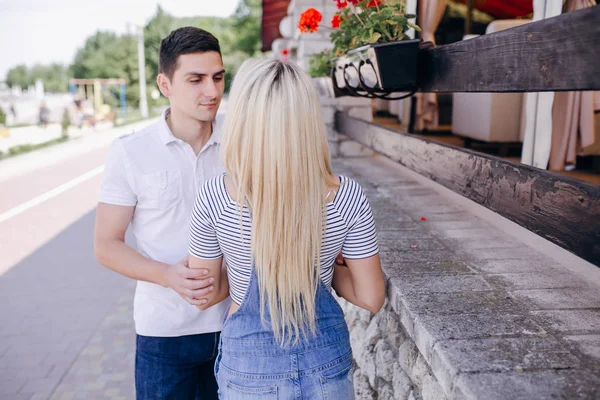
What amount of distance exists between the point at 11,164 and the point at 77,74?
199ft

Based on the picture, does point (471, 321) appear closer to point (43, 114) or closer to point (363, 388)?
point (363, 388)

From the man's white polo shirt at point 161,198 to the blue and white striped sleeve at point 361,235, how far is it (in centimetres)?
71

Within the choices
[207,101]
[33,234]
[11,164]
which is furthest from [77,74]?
[207,101]

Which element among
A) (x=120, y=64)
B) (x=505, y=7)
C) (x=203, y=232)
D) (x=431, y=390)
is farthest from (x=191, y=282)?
(x=120, y=64)

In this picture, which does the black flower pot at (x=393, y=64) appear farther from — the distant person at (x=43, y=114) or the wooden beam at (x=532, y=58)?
the distant person at (x=43, y=114)

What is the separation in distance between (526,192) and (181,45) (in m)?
1.40

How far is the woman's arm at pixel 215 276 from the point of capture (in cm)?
166

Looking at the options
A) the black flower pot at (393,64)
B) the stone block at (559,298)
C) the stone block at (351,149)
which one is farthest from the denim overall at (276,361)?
the stone block at (351,149)

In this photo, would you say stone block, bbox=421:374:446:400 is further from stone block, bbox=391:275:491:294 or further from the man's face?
the man's face

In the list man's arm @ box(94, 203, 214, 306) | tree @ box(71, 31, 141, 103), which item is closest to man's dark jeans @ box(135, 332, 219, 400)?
man's arm @ box(94, 203, 214, 306)

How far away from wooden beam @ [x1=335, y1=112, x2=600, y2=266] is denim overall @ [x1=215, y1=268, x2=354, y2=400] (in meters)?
0.78

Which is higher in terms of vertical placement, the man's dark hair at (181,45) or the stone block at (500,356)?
the man's dark hair at (181,45)

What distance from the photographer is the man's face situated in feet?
6.63

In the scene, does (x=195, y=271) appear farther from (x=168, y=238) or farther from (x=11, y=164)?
(x=11, y=164)
